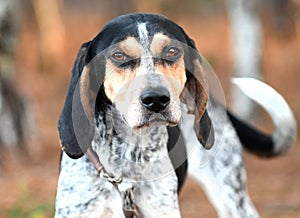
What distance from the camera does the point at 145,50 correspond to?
380cm

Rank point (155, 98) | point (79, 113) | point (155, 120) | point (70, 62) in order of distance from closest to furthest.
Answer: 1. point (155, 98)
2. point (155, 120)
3. point (79, 113)
4. point (70, 62)

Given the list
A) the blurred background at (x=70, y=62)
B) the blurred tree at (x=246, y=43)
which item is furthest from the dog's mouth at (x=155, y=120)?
the blurred tree at (x=246, y=43)

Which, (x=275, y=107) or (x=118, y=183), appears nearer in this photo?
(x=118, y=183)

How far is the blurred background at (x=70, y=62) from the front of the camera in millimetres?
7249

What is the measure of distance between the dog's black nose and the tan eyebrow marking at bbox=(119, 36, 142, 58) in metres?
0.29

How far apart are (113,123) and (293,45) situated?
12472 millimetres

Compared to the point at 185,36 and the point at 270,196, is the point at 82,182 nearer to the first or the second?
the point at 185,36

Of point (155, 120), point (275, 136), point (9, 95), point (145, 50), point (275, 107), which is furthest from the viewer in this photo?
point (9, 95)

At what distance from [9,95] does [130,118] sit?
5.31 metres

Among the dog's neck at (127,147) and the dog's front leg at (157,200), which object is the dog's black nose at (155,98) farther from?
the dog's front leg at (157,200)

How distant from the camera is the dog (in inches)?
147

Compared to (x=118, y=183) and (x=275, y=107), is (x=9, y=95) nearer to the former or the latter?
(x=275, y=107)

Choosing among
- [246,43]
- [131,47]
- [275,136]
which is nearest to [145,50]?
[131,47]

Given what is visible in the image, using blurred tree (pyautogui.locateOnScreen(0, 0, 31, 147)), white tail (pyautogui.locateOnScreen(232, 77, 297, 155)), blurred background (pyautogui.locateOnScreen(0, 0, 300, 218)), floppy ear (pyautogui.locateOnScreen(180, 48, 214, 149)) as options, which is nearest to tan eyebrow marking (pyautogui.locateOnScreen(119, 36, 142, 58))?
floppy ear (pyautogui.locateOnScreen(180, 48, 214, 149))
